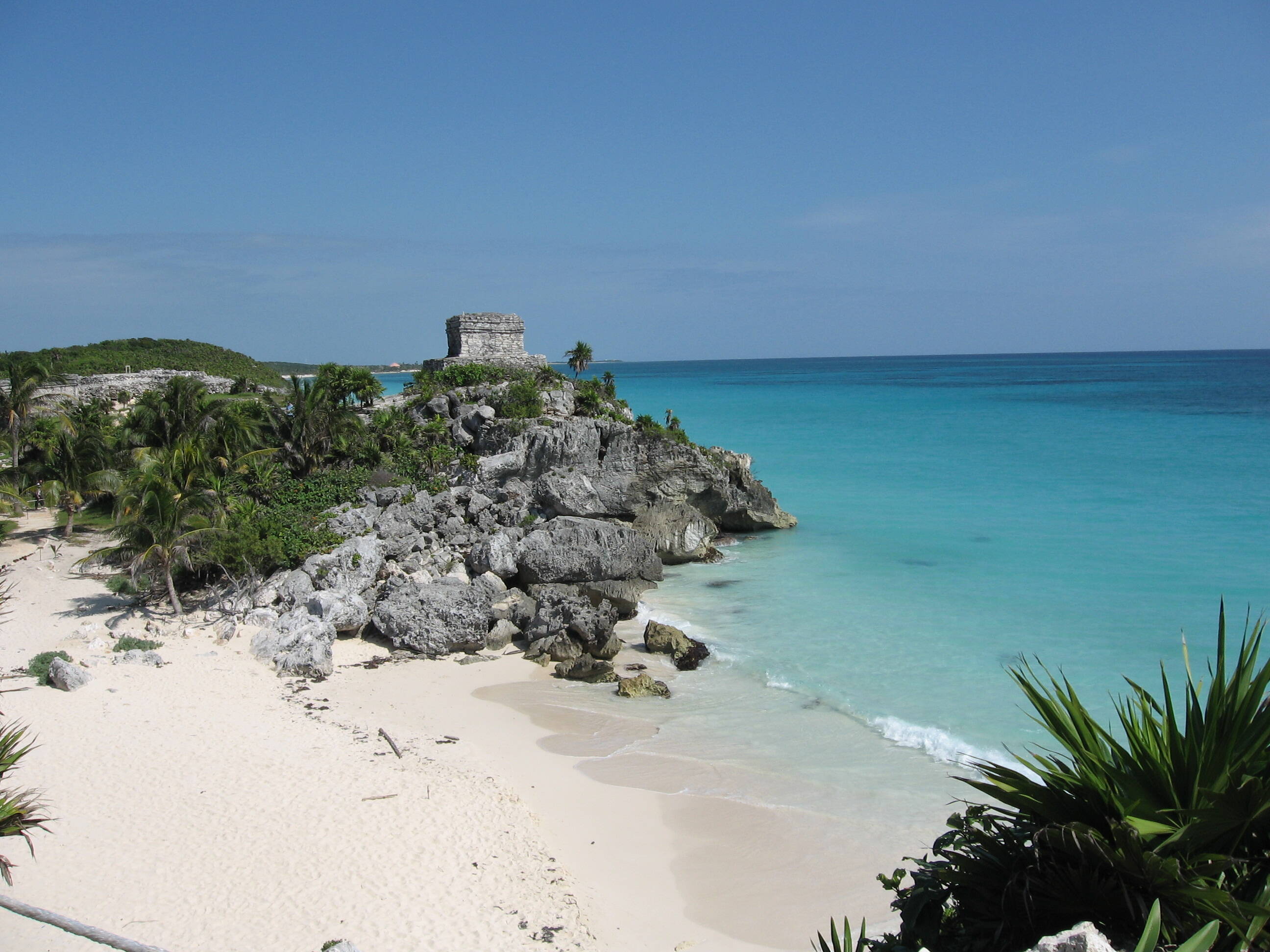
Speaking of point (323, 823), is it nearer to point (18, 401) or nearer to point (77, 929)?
point (77, 929)

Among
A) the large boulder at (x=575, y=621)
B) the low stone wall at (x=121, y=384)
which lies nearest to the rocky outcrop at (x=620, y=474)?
the large boulder at (x=575, y=621)

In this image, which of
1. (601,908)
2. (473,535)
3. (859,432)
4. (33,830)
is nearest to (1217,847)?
(601,908)

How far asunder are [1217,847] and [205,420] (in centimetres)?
2056

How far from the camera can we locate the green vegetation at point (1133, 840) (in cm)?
264

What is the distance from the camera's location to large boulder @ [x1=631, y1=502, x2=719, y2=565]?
63.4 ft

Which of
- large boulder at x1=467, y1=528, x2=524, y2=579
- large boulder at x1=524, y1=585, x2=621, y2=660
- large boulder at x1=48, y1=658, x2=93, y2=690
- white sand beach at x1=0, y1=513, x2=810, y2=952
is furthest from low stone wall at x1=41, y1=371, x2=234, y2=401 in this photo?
large boulder at x1=524, y1=585, x2=621, y2=660

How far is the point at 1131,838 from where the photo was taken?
2682 millimetres

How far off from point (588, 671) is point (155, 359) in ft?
119

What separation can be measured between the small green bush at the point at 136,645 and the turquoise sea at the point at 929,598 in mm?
6834

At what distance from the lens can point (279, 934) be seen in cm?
651

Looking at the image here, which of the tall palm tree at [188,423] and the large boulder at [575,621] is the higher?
the tall palm tree at [188,423]

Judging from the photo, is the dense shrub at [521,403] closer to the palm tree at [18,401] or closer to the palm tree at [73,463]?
the palm tree at [73,463]

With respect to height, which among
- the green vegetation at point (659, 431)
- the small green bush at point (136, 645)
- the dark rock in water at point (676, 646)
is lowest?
the dark rock in water at point (676, 646)

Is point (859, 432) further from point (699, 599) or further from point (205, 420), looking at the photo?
point (205, 420)
